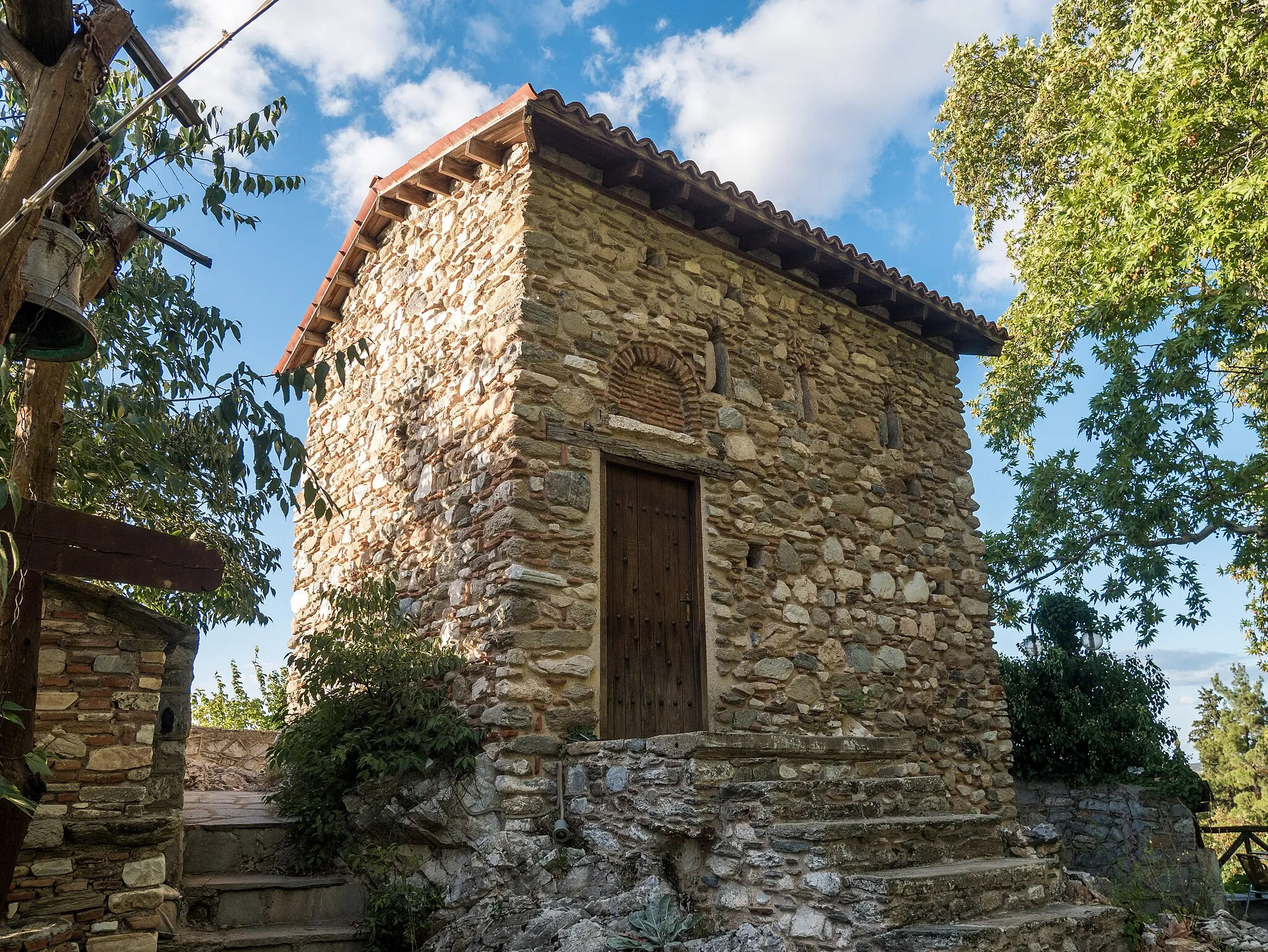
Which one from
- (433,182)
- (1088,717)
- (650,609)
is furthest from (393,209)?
(1088,717)

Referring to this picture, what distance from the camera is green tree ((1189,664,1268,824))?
23.8 metres

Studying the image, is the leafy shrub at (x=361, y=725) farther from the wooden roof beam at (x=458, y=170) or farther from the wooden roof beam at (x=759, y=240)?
the wooden roof beam at (x=759, y=240)

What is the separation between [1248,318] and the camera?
31.1 ft

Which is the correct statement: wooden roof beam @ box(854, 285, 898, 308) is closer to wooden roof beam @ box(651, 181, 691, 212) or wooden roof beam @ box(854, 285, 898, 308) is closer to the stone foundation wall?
wooden roof beam @ box(651, 181, 691, 212)

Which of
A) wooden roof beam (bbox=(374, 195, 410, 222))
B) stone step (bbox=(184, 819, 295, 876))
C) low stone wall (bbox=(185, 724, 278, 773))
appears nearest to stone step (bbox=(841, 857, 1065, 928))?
stone step (bbox=(184, 819, 295, 876))

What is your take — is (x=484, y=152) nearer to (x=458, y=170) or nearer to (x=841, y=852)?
(x=458, y=170)

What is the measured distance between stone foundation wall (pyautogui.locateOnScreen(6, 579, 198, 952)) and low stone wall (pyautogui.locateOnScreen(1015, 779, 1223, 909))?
810cm

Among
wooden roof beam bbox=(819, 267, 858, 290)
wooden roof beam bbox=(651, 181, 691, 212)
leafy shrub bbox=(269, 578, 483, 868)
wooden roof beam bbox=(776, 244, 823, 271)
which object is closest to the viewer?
leafy shrub bbox=(269, 578, 483, 868)

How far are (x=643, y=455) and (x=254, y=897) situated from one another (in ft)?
12.0

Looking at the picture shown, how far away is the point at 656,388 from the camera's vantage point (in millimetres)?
6938

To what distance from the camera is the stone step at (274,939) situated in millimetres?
4953

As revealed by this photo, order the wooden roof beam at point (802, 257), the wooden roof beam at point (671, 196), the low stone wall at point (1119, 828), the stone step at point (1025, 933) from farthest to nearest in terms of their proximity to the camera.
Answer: the low stone wall at point (1119, 828)
the wooden roof beam at point (802, 257)
the wooden roof beam at point (671, 196)
the stone step at point (1025, 933)

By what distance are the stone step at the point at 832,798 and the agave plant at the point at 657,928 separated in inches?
20.5

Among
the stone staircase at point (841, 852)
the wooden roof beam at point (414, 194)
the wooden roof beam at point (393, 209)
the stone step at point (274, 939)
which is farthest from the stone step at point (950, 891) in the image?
the wooden roof beam at point (393, 209)
